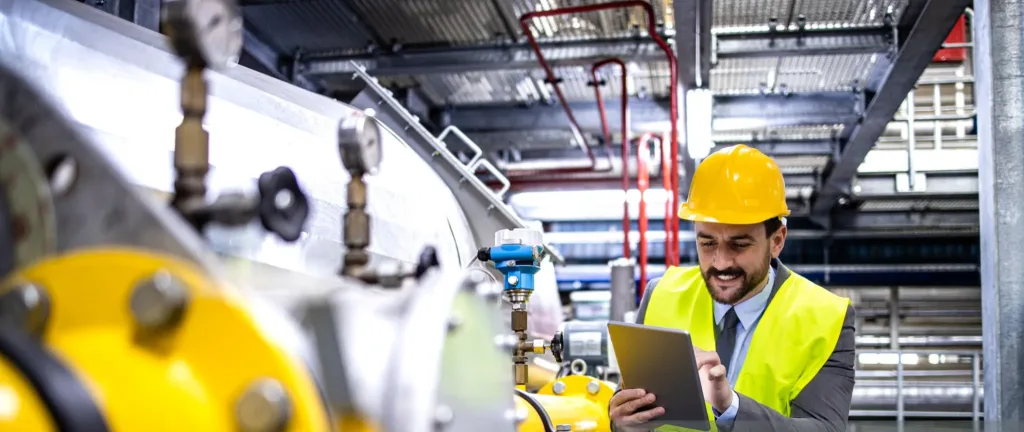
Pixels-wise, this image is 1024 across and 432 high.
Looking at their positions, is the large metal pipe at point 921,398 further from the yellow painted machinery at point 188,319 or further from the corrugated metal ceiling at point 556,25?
the yellow painted machinery at point 188,319

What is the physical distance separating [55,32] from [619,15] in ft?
10.1

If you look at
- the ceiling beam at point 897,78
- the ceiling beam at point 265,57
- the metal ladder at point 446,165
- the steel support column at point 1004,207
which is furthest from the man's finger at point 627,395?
the ceiling beam at point 265,57

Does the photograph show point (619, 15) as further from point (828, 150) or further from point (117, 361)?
point (117, 361)

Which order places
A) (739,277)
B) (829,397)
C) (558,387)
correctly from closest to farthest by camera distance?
1. (829,397)
2. (739,277)
3. (558,387)

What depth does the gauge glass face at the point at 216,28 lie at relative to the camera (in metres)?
0.58

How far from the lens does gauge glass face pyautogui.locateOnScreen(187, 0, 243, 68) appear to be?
577 millimetres

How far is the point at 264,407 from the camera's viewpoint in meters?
0.46

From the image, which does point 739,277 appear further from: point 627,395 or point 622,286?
point 622,286

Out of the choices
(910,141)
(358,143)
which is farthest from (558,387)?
(910,141)

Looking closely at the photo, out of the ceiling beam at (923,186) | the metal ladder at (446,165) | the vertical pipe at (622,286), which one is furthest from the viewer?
the ceiling beam at (923,186)

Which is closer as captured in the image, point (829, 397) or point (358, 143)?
point (358, 143)

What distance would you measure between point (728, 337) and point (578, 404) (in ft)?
0.99

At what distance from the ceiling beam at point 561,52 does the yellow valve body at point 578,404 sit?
6.95 feet

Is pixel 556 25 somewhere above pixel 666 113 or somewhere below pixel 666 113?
above
